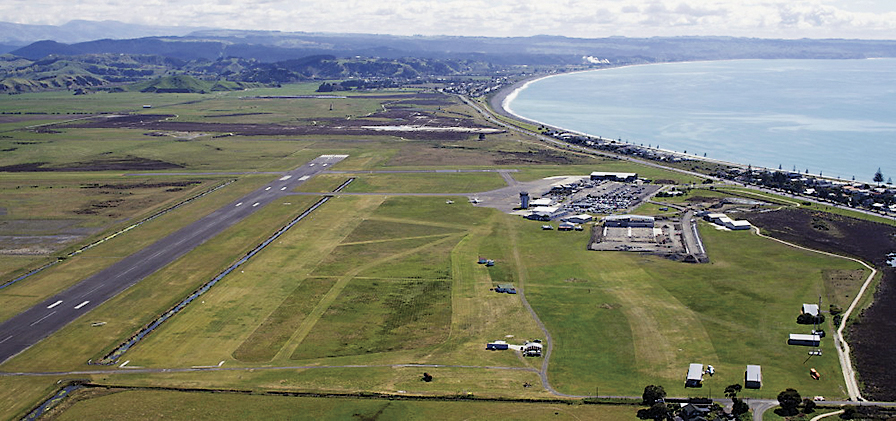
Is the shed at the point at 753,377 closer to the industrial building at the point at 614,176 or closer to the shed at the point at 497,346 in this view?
the shed at the point at 497,346

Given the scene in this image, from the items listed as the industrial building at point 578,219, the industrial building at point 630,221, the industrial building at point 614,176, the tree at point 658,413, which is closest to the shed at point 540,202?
the industrial building at point 578,219

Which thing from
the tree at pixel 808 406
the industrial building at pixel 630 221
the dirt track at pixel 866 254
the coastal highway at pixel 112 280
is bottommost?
the coastal highway at pixel 112 280

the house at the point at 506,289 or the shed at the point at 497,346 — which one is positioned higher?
the shed at the point at 497,346

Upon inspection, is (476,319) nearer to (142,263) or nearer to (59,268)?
(142,263)

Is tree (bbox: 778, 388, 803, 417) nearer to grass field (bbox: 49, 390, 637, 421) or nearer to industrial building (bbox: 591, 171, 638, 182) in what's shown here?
grass field (bbox: 49, 390, 637, 421)

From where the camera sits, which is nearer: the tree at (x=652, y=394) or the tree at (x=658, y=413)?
the tree at (x=658, y=413)

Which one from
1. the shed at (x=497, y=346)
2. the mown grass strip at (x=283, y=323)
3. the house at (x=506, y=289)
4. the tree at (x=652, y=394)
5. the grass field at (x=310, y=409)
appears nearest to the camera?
the tree at (x=652, y=394)

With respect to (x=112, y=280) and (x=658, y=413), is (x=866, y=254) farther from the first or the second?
(x=112, y=280)
